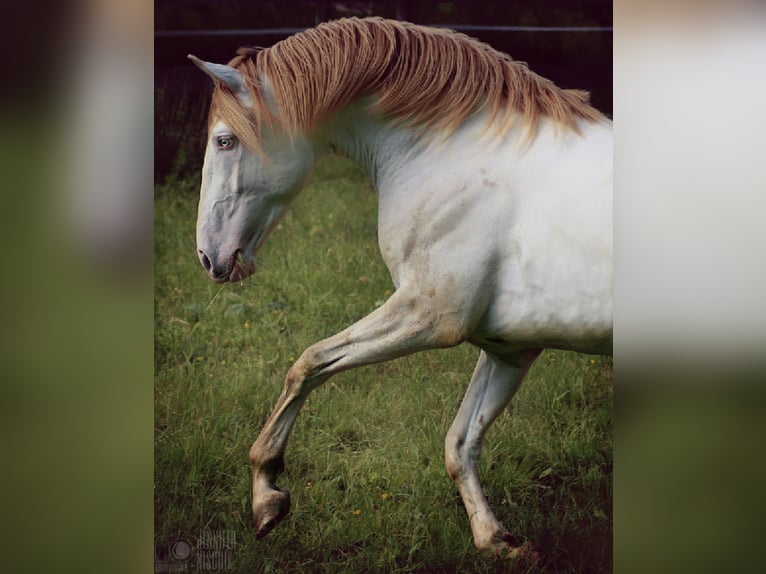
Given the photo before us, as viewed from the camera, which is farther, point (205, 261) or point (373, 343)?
point (205, 261)

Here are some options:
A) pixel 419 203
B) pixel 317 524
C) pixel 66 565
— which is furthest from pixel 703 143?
pixel 66 565

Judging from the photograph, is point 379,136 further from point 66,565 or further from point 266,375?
point 66,565

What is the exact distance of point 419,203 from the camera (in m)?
2.72

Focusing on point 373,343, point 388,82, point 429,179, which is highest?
point 388,82

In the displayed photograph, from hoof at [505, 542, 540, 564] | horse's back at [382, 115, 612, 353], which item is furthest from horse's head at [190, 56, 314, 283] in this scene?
hoof at [505, 542, 540, 564]

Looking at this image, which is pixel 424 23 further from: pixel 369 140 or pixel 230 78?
pixel 230 78

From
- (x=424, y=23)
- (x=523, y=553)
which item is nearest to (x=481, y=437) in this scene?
(x=523, y=553)

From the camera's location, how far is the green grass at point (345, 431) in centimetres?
299

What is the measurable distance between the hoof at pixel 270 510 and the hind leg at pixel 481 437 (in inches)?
23.3

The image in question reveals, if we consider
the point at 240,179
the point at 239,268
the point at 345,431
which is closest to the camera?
the point at 240,179

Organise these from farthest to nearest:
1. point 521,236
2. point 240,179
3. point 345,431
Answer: point 345,431, point 240,179, point 521,236

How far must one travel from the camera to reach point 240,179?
9.13 ft

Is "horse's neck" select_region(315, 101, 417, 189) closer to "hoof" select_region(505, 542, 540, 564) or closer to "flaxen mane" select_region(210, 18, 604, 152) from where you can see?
"flaxen mane" select_region(210, 18, 604, 152)

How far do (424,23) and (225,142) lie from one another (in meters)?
0.82
